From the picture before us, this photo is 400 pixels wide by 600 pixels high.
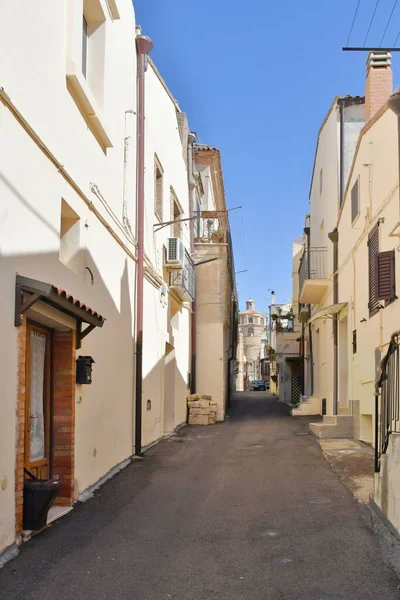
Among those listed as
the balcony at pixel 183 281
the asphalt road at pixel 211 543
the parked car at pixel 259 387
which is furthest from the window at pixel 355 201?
the parked car at pixel 259 387

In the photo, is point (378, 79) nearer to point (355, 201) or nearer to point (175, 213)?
point (355, 201)

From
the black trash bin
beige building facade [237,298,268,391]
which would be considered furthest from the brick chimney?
beige building facade [237,298,268,391]

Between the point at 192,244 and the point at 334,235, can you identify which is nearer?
the point at 334,235

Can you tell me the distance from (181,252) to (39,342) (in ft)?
26.4

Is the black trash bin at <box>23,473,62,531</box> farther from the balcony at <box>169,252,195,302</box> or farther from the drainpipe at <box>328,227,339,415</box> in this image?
the drainpipe at <box>328,227,339,415</box>

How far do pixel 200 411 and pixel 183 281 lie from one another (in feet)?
13.4

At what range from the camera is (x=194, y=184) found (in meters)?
20.6

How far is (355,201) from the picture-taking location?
14.0m

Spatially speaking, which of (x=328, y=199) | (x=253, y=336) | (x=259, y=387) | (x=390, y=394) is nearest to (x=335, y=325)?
(x=328, y=199)

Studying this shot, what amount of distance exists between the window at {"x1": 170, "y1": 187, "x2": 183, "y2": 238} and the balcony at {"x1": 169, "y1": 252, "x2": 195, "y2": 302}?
0.67m

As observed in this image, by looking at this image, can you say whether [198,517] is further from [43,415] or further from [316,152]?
[316,152]

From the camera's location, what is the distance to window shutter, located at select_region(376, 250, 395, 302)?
10602mm

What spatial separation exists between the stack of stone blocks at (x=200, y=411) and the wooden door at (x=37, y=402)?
10.8 meters

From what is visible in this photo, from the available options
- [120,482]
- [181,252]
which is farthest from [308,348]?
[120,482]
